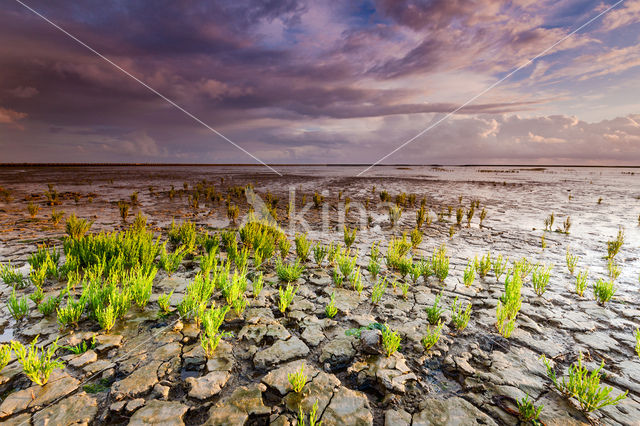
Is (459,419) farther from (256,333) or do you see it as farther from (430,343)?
(256,333)

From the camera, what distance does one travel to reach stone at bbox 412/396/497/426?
2.46 meters

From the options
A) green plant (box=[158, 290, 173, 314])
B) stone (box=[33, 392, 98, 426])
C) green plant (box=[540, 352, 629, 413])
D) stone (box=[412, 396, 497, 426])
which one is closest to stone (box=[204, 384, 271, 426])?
stone (box=[33, 392, 98, 426])

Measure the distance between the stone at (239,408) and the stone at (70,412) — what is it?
102cm

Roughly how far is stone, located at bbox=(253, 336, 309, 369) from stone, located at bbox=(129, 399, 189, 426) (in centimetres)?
85

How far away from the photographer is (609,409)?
257 centimetres

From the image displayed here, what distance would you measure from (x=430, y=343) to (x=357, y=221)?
8.14 metres

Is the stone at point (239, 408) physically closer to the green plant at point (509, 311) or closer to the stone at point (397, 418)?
the stone at point (397, 418)

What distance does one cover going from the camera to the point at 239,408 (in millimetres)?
2541

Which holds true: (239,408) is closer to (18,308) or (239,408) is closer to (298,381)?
(298,381)

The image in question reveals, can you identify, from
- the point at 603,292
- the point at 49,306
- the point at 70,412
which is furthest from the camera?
the point at 603,292

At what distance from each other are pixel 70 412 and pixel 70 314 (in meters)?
1.44

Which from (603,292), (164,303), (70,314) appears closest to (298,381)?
(164,303)

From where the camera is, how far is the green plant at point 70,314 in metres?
3.38

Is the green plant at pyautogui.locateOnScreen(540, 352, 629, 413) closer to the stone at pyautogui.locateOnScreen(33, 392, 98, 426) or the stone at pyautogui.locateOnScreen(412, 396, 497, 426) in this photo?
the stone at pyautogui.locateOnScreen(412, 396, 497, 426)
